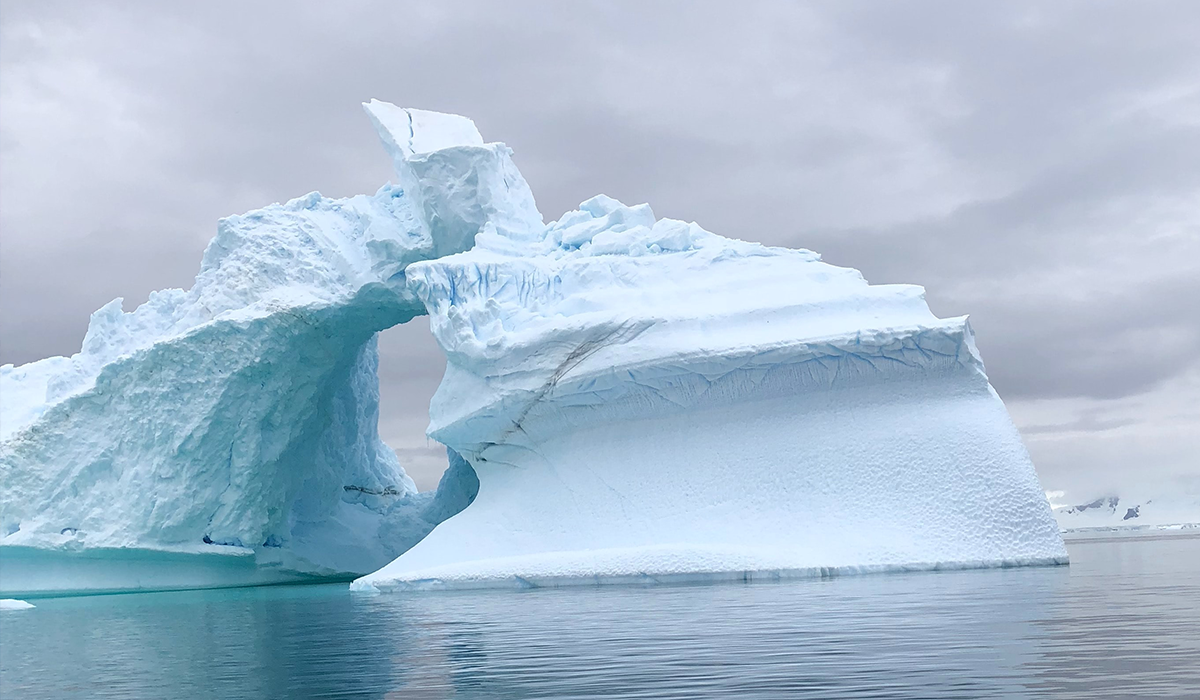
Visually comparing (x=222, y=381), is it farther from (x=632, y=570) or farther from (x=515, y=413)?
(x=632, y=570)

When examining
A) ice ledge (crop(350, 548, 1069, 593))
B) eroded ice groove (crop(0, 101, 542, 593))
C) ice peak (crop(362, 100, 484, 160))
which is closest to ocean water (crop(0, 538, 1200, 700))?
ice ledge (crop(350, 548, 1069, 593))

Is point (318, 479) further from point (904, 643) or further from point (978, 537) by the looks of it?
point (904, 643)

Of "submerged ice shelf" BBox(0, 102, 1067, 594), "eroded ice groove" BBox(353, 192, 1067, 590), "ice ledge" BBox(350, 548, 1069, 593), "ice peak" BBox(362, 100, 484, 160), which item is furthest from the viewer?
"ice peak" BBox(362, 100, 484, 160)

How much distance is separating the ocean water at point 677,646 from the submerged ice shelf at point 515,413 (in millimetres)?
2710

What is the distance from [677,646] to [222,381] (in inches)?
586

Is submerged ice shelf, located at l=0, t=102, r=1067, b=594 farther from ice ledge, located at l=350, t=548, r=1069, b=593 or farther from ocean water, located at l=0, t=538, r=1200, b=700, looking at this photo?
ocean water, located at l=0, t=538, r=1200, b=700

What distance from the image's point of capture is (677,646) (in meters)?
7.10

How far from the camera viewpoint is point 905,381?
53.8 feet

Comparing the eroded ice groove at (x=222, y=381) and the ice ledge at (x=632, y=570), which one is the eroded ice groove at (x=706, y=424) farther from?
the eroded ice groove at (x=222, y=381)

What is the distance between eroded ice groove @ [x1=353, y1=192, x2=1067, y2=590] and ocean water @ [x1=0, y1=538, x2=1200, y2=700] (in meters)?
2.35

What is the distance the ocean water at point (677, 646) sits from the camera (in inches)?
212

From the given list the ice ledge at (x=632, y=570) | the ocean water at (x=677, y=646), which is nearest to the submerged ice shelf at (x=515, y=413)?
the ice ledge at (x=632, y=570)

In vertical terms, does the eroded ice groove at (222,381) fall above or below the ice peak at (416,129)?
below

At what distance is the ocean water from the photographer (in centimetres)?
539
